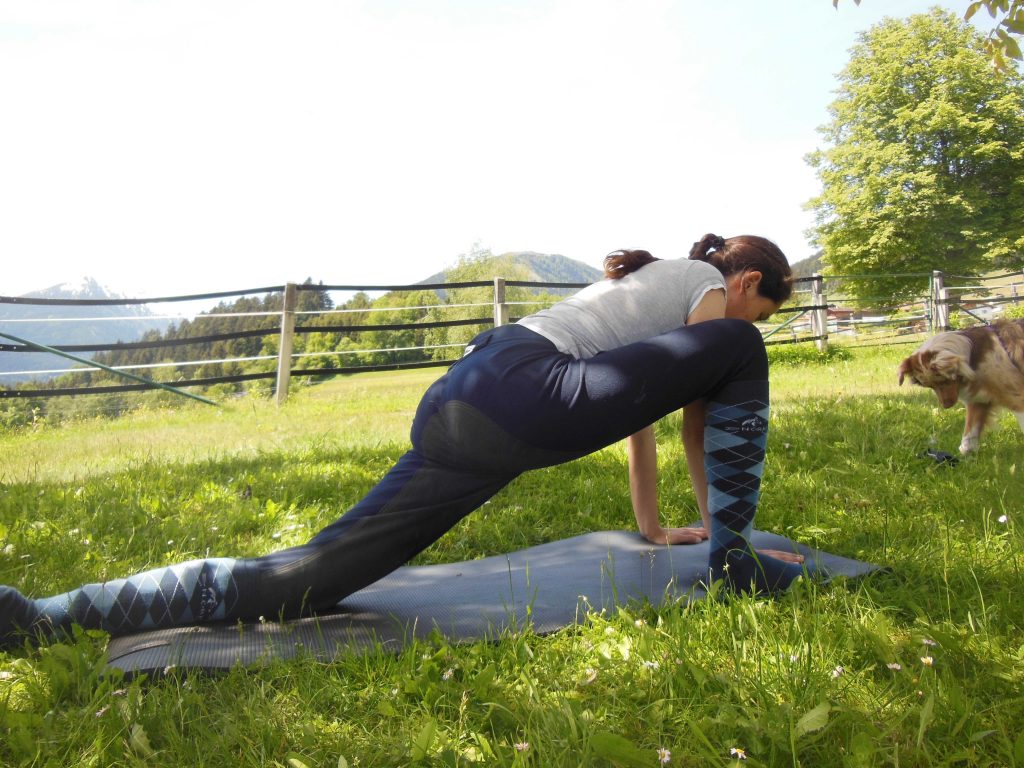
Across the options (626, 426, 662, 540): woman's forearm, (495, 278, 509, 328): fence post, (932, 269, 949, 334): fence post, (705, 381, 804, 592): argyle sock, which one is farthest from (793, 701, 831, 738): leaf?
(932, 269, 949, 334): fence post

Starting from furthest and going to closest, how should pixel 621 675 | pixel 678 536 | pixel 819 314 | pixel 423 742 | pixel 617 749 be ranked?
pixel 819 314, pixel 678 536, pixel 621 675, pixel 423 742, pixel 617 749

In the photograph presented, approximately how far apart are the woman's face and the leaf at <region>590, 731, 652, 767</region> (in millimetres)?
1449

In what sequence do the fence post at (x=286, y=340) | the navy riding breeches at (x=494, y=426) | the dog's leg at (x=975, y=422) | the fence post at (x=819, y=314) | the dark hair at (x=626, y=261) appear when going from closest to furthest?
the navy riding breeches at (x=494, y=426) < the dark hair at (x=626, y=261) < the dog's leg at (x=975, y=422) < the fence post at (x=286, y=340) < the fence post at (x=819, y=314)

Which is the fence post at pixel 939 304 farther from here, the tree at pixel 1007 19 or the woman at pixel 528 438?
the woman at pixel 528 438

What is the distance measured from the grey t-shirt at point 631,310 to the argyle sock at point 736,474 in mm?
283

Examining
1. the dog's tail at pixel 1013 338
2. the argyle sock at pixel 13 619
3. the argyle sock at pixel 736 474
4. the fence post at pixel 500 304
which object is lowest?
the argyle sock at pixel 13 619

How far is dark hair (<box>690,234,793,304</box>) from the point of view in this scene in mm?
2334

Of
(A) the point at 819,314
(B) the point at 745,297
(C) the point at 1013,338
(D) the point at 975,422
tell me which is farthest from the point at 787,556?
(A) the point at 819,314

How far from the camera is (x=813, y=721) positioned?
131cm

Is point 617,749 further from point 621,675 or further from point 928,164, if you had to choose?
point 928,164

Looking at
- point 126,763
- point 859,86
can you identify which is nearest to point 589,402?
point 126,763

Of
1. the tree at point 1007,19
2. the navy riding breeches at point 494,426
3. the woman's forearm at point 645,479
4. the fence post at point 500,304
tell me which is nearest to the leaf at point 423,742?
the navy riding breeches at point 494,426

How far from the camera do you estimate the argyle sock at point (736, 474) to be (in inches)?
79.8

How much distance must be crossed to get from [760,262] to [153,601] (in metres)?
2.06
